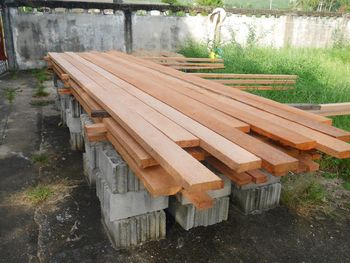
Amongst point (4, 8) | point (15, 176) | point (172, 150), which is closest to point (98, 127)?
point (172, 150)

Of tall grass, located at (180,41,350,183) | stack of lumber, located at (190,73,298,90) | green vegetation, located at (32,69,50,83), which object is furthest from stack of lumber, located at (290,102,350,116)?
green vegetation, located at (32,69,50,83)

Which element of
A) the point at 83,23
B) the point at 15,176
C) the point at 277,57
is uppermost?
the point at 83,23

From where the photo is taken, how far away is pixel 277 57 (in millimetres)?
8633

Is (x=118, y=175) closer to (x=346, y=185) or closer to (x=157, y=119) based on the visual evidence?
(x=157, y=119)

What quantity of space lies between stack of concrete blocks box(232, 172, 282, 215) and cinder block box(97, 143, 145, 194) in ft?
3.24

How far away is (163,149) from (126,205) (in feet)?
2.37

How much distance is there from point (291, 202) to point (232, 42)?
9.34 m

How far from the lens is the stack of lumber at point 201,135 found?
61.6 inches

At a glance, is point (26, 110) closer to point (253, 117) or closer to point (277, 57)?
point (253, 117)

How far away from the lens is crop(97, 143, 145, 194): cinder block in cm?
208

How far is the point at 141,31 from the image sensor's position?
442 inches

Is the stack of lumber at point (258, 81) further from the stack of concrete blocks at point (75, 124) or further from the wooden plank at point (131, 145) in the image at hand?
the wooden plank at point (131, 145)

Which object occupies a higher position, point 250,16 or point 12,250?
point 250,16

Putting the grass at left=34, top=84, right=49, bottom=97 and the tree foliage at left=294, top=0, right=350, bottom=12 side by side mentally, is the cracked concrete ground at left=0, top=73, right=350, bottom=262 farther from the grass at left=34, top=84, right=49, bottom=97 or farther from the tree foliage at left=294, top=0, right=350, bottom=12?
the tree foliage at left=294, top=0, right=350, bottom=12
